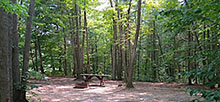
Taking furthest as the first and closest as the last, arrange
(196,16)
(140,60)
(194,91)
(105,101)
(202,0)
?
(140,60) < (105,101) < (202,0) < (196,16) < (194,91)

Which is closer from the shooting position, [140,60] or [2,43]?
[2,43]

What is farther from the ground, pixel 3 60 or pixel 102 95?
pixel 3 60

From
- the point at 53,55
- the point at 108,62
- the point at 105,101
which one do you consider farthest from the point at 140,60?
the point at 105,101

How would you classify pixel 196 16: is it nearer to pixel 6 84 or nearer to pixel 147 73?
pixel 6 84

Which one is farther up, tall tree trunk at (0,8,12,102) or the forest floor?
tall tree trunk at (0,8,12,102)

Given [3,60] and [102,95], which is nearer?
[3,60]

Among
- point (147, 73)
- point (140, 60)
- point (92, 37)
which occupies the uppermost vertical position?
point (92, 37)

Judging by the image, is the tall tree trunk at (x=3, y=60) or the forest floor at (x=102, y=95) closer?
the tall tree trunk at (x=3, y=60)

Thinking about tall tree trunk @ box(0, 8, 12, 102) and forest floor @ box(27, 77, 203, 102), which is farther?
forest floor @ box(27, 77, 203, 102)

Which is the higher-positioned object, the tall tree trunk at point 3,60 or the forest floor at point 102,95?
the tall tree trunk at point 3,60

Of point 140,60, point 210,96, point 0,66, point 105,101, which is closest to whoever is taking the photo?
point 210,96

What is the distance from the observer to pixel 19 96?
5.18 metres

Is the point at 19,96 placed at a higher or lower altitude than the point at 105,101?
higher

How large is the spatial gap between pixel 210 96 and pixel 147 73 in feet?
79.0
